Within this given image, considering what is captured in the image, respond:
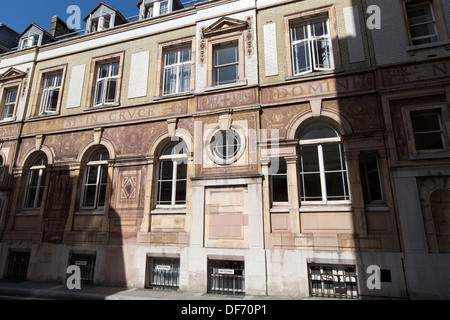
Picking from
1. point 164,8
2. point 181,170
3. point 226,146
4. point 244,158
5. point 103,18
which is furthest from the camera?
point 103,18

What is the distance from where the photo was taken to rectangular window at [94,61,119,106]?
13.0 metres

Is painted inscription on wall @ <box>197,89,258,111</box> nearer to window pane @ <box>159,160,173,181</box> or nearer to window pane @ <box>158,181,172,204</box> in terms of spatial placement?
window pane @ <box>159,160,173,181</box>

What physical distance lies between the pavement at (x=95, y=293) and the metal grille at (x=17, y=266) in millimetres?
1200

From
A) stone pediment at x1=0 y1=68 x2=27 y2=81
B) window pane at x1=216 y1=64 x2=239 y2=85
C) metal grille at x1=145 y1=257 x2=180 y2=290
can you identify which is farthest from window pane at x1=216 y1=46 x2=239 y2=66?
stone pediment at x1=0 y1=68 x2=27 y2=81

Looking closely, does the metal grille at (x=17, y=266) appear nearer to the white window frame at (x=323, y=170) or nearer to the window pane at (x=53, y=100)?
the window pane at (x=53, y=100)

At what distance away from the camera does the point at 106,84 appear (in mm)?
13164

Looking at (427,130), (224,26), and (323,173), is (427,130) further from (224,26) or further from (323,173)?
(224,26)

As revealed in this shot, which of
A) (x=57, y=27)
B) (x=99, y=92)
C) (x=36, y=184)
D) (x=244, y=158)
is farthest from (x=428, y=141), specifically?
(x=57, y=27)

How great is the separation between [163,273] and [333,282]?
18.8 feet

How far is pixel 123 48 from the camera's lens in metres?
13.1

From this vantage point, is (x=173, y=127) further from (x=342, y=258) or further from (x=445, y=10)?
(x=445, y=10)

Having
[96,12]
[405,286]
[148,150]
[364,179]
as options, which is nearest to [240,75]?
[148,150]

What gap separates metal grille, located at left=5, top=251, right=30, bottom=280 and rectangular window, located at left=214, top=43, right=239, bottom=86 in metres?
11.3

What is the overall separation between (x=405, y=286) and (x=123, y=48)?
14350mm
